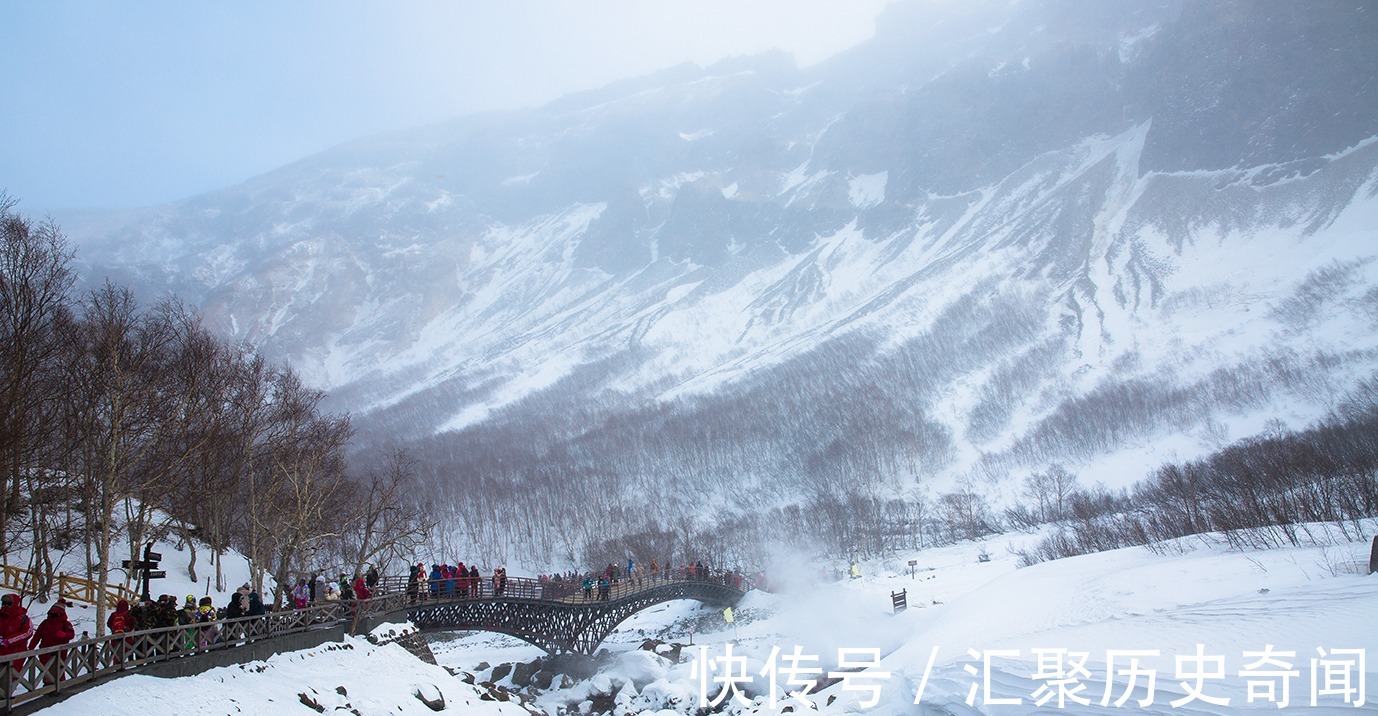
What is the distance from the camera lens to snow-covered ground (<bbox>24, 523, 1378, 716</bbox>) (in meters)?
12.7

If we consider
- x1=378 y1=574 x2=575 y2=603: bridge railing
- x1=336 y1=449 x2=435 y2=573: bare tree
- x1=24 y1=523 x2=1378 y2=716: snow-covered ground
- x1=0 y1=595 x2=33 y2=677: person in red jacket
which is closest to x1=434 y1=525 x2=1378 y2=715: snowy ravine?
x1=24 y1=523 x2=1378 y2=716: snow-covered ground

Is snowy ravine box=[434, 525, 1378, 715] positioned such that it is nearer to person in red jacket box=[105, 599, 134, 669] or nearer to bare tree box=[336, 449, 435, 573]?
bare tree box=[336, 449, 435, 573]

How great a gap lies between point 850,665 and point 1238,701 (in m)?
20.3

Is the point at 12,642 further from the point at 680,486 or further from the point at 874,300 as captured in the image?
the point at 874,300

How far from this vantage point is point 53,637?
12.7 m

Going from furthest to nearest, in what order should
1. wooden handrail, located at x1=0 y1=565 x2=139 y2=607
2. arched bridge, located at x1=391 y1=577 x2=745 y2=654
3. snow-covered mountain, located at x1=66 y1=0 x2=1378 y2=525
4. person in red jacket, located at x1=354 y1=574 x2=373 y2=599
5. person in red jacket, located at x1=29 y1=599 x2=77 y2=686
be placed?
snow-covered mountain, located at x1=66 y1=0 x2=1378 y2=525
arched bridge, located at x1=391 y1=577 x2=745 y2=654
person in red jacket, located at x1=354 y1=574 x2=373 y2=599
wooden handrail, located at x1=0 y1=565 x2=139 y2=607
person in red jacket, located at x1=29 y1=599 x2=77 y2=686

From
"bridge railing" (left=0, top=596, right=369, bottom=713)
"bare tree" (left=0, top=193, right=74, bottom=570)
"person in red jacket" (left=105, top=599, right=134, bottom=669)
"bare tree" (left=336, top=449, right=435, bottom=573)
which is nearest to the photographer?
"bridge railing" (left=0, top=596, right=369, bottom=713)

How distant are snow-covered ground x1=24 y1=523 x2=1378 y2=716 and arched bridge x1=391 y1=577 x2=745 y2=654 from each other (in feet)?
10.9

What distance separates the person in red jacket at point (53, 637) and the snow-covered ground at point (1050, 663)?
67cm

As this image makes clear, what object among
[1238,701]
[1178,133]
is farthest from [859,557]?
[1178,133]

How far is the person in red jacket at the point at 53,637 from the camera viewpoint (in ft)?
40.7

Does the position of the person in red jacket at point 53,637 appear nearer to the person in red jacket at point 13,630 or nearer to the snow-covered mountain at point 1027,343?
the person in red jacket at point 13,630

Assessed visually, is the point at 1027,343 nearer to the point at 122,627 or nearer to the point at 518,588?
the point at 518,588

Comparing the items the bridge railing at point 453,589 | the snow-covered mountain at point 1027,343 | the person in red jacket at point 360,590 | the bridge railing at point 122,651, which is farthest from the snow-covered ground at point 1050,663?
the snow-covered mountain at point 1027,343
